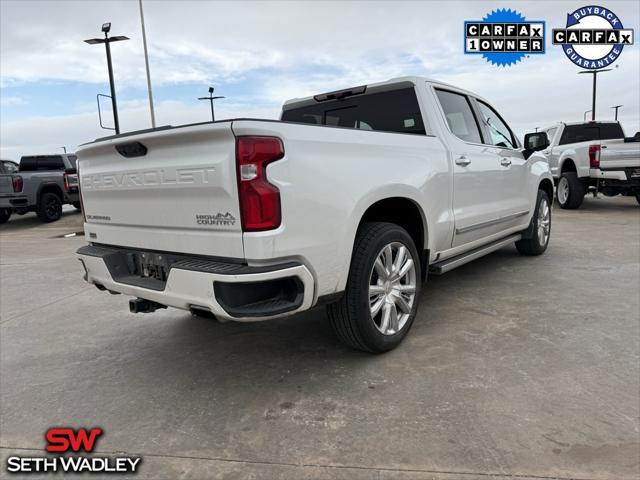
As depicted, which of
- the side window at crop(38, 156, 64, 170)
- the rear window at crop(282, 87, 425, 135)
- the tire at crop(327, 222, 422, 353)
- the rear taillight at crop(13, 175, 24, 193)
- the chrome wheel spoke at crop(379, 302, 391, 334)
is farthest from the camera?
the side window at crop(38, 156, 64, 170)

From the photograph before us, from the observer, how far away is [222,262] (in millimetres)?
2465

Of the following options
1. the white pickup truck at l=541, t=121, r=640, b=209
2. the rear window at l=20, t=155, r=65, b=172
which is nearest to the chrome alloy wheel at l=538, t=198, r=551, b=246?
the white pickup truck at l=541, t=121, r=640, b=209

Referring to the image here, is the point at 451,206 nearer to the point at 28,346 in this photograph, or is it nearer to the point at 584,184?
the point at 28,346

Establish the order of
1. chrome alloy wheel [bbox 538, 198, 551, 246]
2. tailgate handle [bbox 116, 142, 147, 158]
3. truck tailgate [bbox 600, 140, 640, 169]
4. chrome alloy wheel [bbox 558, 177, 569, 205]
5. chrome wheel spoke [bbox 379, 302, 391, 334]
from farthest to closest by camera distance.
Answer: chrome alloy wheel [bbox 558, 177, 569, 205], truck tailgate [bbox 600, 140, 640, 169], chrome alloy wheel [bbox 538, 198, 551, 246], chrome wheel spoke [bbox 379, 302, 391, 334], tailgate handle [bbox 116, 142, 147, 158]

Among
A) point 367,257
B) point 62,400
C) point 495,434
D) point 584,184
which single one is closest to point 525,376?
point 495,434

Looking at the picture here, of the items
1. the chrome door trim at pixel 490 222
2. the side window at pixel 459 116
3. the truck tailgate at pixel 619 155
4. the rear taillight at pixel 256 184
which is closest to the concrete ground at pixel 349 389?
the chrome door trim at pixel 490 222

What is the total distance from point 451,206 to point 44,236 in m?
10.0

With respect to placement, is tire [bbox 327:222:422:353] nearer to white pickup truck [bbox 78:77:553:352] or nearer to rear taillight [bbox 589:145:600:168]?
white pickup truck [bbox 78:77:553:352]

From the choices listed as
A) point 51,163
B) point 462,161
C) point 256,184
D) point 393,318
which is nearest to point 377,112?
point 462,161

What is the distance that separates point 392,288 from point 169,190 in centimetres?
152

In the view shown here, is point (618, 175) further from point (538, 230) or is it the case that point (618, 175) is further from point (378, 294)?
point (378, 294)

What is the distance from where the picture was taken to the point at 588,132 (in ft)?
39.9

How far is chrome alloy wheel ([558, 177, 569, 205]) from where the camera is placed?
11352mm

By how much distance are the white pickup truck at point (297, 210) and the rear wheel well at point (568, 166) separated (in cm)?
810
